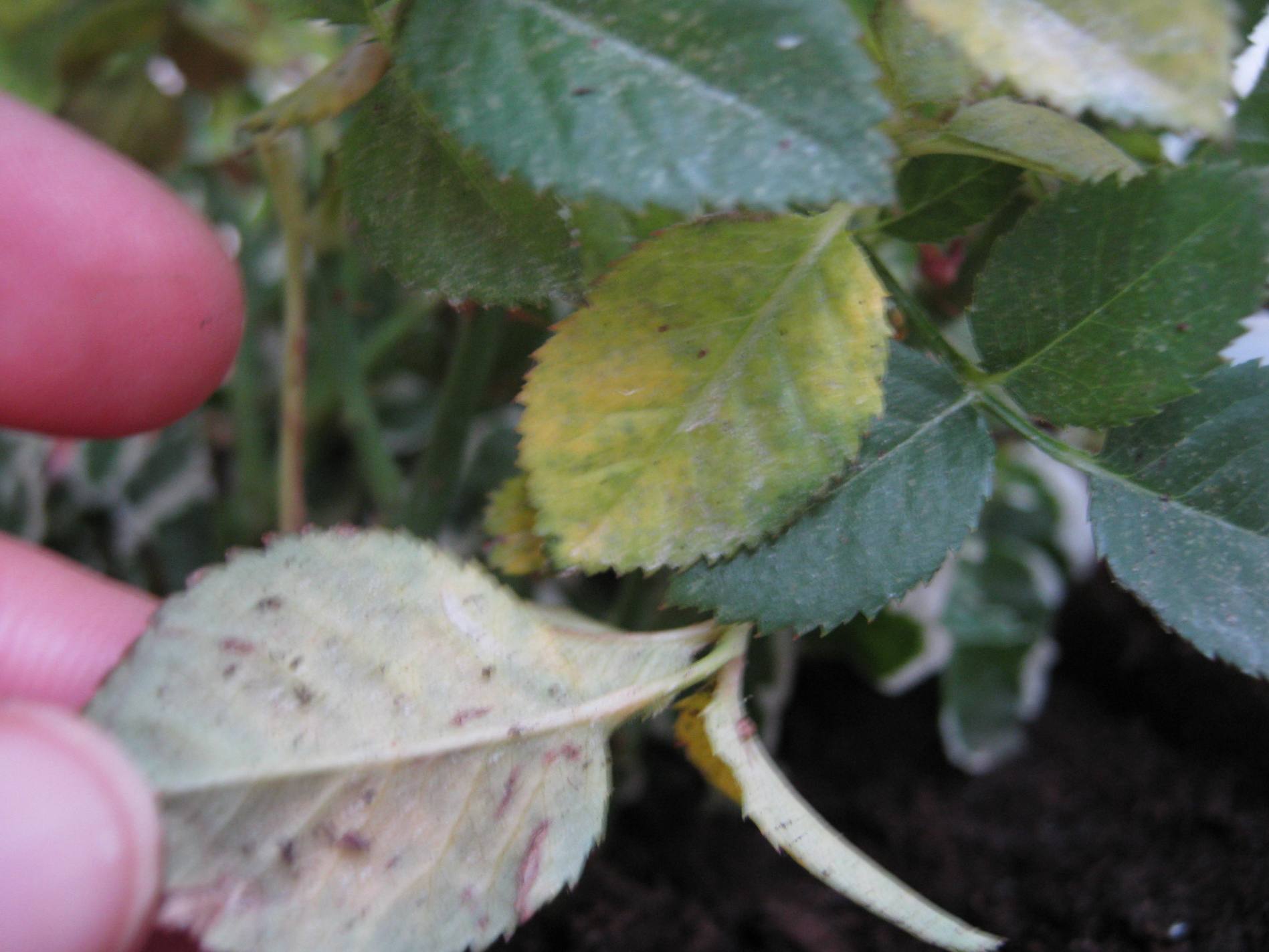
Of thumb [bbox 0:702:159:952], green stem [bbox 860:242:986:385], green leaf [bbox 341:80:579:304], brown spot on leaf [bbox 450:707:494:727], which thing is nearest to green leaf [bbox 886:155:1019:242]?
green stem [bbox 860:242:986:385]

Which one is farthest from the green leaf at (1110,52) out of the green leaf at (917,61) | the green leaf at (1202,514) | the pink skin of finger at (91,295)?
the pink skin of finger at (91,295)

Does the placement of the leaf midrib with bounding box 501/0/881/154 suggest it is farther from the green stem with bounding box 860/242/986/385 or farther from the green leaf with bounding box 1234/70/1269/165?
the green leaf with bounding box 1234/70/1269/165

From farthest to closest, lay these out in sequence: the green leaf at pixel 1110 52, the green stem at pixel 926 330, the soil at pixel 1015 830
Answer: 1. the soil at pixel 1015 830
2. the green stem at pixel 926 330
3. the green leaf at pixel 1110 52

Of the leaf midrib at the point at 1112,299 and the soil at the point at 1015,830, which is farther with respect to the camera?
the soil at the point at 1015,830

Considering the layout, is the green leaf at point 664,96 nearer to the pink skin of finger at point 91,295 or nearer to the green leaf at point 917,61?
the green leaf at point 917,61

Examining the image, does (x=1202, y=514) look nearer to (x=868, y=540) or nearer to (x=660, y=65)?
(x=868, y=540)

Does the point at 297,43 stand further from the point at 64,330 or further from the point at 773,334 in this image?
the point at 773,334
